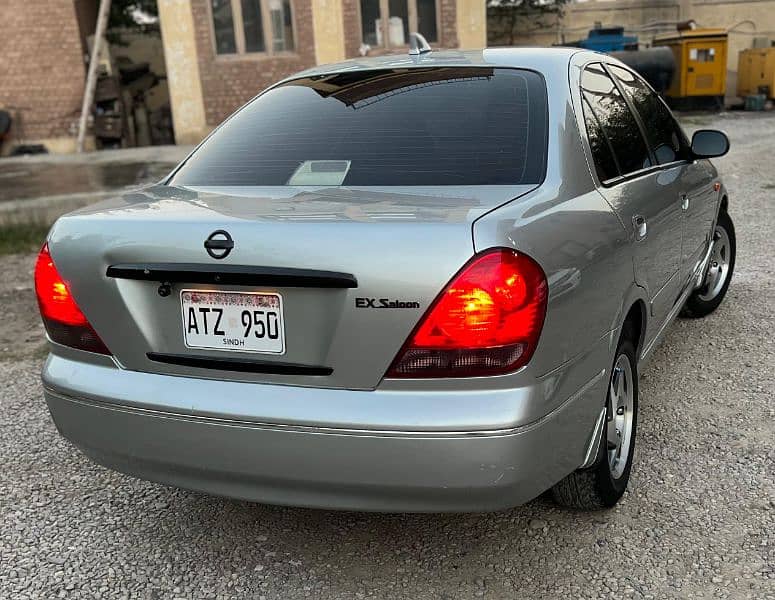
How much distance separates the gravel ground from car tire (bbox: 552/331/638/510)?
0.10 metres

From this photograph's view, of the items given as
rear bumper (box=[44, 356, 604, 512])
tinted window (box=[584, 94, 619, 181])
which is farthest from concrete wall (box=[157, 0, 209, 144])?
rear bumper (box=[44, 356, 604, 512])

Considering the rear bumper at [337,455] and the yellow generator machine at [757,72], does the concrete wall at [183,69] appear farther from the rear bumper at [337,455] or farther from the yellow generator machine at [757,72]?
the rear bumper at [337,455]

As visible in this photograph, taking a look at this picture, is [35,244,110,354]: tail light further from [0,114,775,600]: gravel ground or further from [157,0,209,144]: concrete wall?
[157,0,209,144]: concrete wall

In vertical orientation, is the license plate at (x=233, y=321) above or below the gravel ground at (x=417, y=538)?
above

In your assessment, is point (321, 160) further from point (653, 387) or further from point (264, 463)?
point (653, 387)

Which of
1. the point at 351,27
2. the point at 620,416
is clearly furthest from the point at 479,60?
the point at 351,27

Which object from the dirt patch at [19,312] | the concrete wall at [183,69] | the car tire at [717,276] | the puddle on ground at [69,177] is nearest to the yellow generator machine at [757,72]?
the concrete wall at [183,69]

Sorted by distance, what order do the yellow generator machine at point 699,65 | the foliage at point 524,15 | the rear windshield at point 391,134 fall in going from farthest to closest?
the foliage at point 524,15
the yellow generator machine at point 699,65
the rear windshield at point 391,134

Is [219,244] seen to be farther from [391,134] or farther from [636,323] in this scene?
[636,323]

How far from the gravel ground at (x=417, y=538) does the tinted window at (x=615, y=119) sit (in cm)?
115

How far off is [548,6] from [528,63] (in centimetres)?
2014

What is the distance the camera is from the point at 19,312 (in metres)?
5.61

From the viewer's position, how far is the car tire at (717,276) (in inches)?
183

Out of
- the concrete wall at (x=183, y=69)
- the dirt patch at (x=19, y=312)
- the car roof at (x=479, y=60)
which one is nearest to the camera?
the car roof at (x=479, y=60)
